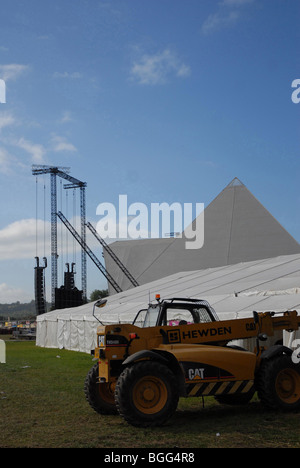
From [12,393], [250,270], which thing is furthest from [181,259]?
[12,393]

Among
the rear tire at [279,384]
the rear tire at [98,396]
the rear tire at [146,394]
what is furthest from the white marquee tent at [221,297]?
the rear tire at [146,394]

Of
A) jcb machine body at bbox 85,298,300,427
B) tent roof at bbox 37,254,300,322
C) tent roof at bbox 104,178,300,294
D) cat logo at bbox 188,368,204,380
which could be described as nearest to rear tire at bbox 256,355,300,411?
jcb machine body at bbox 85,298,300,427

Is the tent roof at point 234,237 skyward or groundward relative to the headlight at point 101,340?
skyward

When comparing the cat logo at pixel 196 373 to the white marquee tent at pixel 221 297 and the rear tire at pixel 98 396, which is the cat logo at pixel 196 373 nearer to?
the rear tire at pixel 98 396

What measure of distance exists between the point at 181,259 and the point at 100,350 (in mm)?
63031

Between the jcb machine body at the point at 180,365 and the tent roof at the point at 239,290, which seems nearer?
the jcb machine body at the point at 180,365

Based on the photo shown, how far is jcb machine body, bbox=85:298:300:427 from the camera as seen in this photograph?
30.8 feet

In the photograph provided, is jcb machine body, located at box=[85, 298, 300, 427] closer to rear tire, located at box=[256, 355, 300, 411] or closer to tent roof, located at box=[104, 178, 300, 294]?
rear tire, located at box=[256, 355, 300, 411]

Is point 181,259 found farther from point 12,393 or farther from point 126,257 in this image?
point 12,393

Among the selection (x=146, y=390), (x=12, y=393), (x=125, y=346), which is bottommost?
(x=12, y=393)

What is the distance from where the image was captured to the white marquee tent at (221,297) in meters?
20.7

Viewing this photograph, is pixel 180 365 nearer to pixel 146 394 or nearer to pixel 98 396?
pixel 146 394
